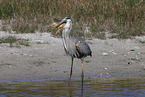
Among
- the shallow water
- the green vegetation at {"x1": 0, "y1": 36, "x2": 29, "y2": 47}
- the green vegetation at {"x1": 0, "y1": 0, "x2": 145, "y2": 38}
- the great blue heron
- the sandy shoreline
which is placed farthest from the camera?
the green vegetation at {"x1": 0, "y1": 0, "x2": 145, "y2": 38}

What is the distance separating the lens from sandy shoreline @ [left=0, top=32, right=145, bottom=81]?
805 centimetres

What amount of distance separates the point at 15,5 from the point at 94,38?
403 cm

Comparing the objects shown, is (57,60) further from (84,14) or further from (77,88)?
(84,14)

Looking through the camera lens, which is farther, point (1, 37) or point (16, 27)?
point (16, 27)

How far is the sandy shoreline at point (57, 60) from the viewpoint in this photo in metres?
8.05

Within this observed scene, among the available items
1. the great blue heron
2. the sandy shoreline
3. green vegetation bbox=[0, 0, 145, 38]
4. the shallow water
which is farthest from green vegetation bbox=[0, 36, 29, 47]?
the shallow water

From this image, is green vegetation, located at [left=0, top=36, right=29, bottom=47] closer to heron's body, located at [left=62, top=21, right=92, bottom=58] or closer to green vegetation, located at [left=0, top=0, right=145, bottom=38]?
green vegetation, located at [left=0, top=0, right=145, bottom=38]

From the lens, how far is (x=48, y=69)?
27.6 ft

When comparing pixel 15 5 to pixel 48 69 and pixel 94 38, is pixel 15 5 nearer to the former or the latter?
pixel 94 38

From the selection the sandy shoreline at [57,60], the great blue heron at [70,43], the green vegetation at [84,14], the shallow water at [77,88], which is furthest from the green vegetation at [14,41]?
the shallow water at [77,88]

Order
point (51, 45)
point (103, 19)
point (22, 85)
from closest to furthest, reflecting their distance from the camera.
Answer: point (22, 85)
point (51, 45)
point (103, 19)

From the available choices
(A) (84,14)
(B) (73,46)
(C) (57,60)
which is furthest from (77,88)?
(A) (84,14)

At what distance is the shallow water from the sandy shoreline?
62cm

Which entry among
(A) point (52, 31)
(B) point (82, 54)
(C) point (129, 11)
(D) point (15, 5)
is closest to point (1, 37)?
(A) point (52, 31)
